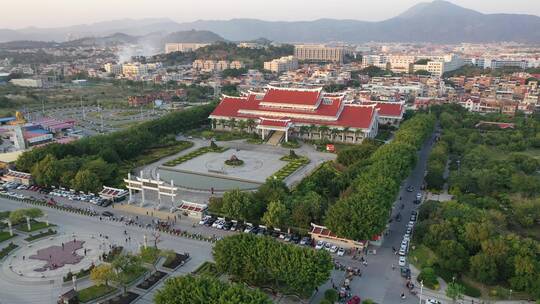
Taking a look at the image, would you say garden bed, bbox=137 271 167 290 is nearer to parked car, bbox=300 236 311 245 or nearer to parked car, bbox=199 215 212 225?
parked car, bbox=199 215 212 225

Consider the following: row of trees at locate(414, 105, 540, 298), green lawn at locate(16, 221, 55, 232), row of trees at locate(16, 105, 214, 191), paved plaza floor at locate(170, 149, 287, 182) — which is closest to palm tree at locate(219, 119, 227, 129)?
row of trees at locate(16, 105, 214, 191)

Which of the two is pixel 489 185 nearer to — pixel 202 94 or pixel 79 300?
pixel 79 300

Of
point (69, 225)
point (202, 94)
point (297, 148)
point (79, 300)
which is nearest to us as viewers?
point (79, 300)

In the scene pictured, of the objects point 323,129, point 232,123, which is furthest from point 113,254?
point 232,123

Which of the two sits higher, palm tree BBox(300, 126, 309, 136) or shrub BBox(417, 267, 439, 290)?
palm tree BBox(300, 126, 309, 136)

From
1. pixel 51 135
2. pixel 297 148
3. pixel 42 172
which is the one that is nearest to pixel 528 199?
pixel 297 148

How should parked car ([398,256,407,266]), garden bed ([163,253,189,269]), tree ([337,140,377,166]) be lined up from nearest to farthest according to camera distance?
garden bed ([163,253,189,269])
parked car ([398,256,407,266])
tree ([337,140,377,166])

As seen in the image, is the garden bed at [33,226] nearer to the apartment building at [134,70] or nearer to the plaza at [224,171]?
the plaza at [224,171]
